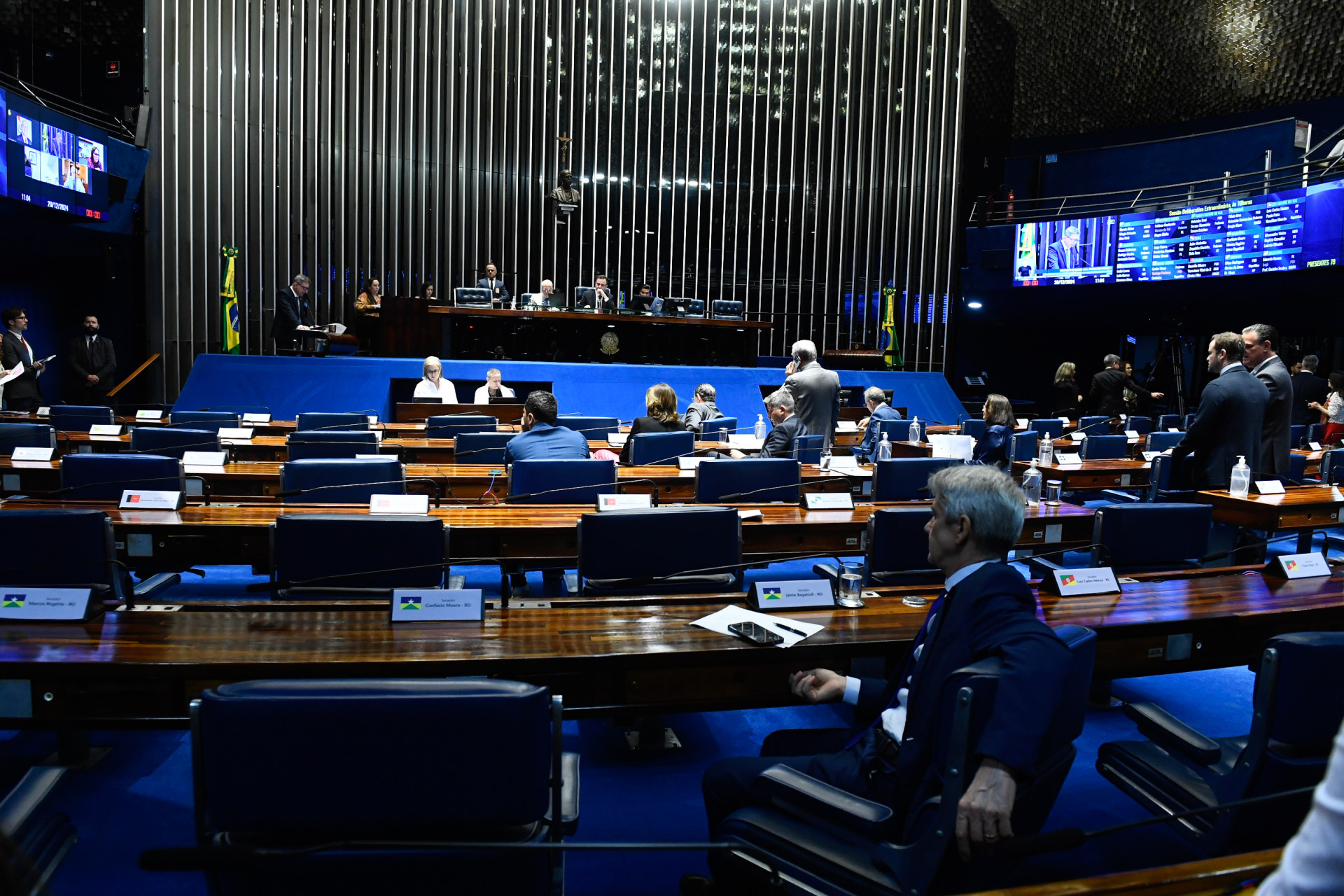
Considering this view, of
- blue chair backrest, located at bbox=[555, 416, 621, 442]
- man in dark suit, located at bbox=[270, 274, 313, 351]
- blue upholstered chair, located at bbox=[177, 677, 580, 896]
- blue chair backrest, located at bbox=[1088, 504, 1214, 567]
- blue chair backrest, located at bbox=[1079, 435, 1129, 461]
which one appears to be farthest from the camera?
Result: man in dark suit, located at bbox=[270, 274, 313, 351]

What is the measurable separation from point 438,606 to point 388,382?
27.1 ft

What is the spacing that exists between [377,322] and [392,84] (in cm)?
459

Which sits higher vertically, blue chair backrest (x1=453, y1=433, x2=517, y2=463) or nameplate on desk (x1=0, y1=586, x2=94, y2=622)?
blue chair backrest (x1=453, y1=433, x2=517, y2=463)

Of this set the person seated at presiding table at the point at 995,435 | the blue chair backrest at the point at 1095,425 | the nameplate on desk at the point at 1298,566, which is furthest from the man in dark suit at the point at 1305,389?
the nameplate on desk at the point at 1298,566

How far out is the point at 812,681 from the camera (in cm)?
192

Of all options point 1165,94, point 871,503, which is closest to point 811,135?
point 1165,94

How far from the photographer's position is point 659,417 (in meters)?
5.31

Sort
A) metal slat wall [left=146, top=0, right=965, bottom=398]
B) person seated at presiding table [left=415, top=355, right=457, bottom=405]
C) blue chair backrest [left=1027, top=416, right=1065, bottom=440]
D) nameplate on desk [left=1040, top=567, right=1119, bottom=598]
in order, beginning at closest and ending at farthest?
1. nameplate on desk [left=1040, top=567, right=1119, bottom=598]
2. blue chair backrest [left=1027, top=416, right=1065, bottom=440]
3. person seated at presiding table [left=415, top=355, right=457, bottom=405]
4. metal slat wall [left=146, top=0, right=965, bottom=398]

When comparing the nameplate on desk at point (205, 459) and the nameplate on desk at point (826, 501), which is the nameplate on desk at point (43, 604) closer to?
the nameplate on desk at point (205, 459)

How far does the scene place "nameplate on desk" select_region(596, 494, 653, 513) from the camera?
129 inches

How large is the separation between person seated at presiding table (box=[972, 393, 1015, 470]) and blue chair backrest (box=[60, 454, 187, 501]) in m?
4.20

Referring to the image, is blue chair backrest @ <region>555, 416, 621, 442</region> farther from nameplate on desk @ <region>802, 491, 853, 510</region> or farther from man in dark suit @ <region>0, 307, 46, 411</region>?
man in dark suit @ <region>0, 307, 46, 411</region>

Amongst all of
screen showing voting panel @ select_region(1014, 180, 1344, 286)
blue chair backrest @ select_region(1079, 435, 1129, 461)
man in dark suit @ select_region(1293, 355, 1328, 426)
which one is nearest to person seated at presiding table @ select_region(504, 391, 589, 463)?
blue chair backrest @ select_region(1079, 435, 1129, 461)

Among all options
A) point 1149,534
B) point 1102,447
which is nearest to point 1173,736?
point 1149,534
